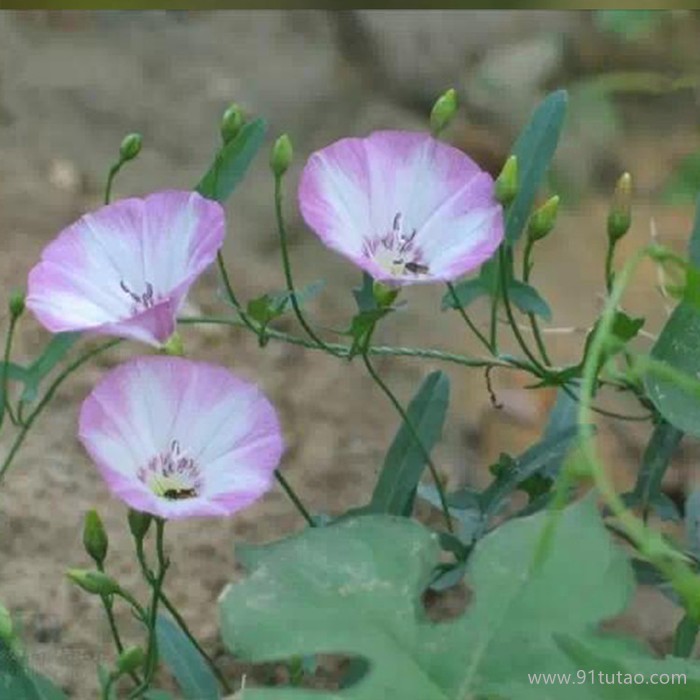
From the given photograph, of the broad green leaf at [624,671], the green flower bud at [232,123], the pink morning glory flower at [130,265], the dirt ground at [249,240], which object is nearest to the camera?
the broad green leaf at [624,671]

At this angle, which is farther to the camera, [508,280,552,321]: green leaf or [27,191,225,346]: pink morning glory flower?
[508,280,552,321]: green leaf

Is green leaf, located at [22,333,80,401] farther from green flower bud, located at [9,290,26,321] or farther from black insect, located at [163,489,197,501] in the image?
black insect, located at [163,489,197,501]

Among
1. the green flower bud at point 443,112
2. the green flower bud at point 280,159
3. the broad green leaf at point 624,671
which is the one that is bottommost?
the broad green leaf at point 624,671

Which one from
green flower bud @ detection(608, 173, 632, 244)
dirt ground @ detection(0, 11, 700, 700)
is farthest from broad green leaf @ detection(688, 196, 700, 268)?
dirt ground @ detection(0, 11, 700, 700)

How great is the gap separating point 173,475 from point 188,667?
0.16m

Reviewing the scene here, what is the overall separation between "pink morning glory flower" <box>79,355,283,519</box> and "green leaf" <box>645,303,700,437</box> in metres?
0.15

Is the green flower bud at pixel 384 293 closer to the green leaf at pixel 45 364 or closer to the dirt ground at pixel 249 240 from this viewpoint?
the green leaf at pixel 45 364

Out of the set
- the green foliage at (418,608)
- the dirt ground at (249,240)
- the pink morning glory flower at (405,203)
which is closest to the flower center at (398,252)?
the pink morning glory flower at (405,203)

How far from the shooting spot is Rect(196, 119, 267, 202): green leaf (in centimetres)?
69

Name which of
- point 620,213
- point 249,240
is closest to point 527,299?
point 620,213

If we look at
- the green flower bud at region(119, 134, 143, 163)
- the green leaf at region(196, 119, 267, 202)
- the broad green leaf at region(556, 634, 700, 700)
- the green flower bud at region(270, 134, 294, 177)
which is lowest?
the broad green leaf at region(556, 634, 700, 700)

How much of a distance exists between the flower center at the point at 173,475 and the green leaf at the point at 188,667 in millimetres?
157

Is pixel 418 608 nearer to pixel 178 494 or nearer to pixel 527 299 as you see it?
pixel 178 494

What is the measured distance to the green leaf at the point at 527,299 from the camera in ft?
2.30
